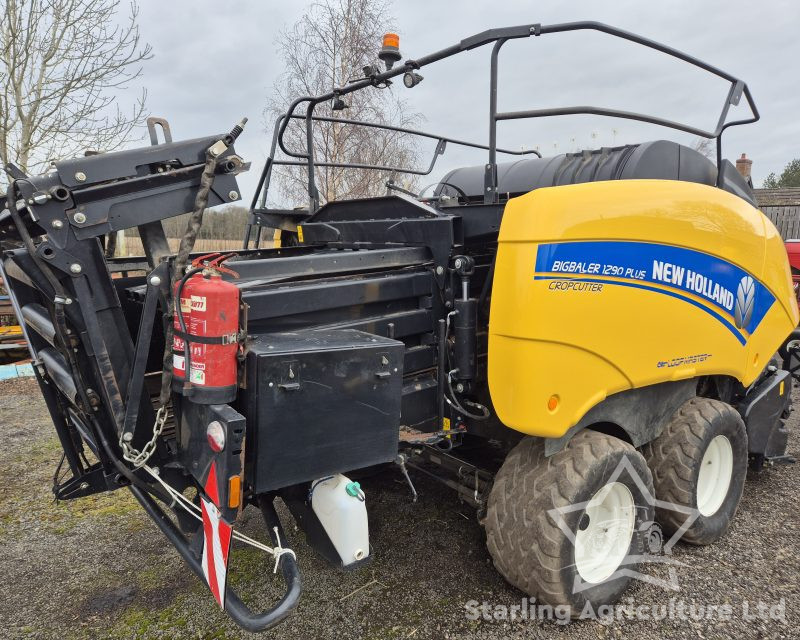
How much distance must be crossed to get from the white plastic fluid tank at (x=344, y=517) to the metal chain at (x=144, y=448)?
592 mm

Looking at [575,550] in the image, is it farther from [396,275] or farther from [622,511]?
[396,275]

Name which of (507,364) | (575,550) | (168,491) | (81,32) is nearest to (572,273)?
(507,364)

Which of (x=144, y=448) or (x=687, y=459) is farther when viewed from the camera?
(x=687, y=459)

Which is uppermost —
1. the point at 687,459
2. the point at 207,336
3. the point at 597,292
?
the point at 207,336

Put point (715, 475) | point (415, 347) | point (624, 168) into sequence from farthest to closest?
point (715, 475) < point (624, 168) < point (415, 347)

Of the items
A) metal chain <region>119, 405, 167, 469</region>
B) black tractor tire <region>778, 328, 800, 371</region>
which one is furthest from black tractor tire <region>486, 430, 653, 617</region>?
black tractor tire <region>778, 328, 800, 371</region>

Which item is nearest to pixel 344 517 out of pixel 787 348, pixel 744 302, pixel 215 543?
pixel 215 543

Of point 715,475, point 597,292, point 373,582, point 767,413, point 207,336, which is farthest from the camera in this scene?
point 767,413

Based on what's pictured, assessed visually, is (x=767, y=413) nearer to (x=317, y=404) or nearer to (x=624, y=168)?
(x=624, y=168)

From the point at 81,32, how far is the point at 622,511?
904cm

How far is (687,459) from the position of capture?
293cm

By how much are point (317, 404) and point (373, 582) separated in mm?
1329

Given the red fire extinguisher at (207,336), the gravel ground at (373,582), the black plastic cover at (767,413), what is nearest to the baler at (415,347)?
the red fire extinguisher at (207,336)

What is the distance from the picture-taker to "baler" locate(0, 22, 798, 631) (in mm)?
1836
